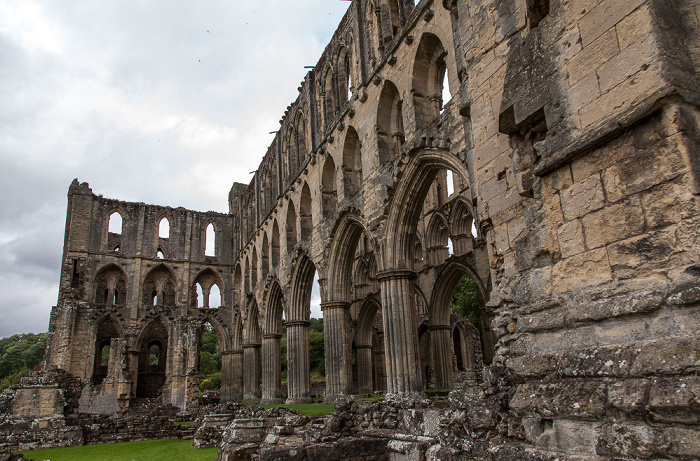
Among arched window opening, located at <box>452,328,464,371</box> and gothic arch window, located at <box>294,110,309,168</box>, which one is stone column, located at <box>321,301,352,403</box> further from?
arched window opening, located at <box>452,328,464,371</box>

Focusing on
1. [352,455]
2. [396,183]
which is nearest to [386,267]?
[396,183]

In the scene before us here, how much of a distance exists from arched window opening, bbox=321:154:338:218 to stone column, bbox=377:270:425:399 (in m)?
5.05

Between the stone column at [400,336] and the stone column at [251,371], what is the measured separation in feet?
49.2

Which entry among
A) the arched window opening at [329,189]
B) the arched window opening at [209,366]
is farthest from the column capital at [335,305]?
the arched window opening at [209,366]

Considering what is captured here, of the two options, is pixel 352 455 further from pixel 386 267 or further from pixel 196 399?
pixel 196 399

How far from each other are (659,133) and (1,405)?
1840cm

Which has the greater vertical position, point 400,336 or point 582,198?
point 582,198

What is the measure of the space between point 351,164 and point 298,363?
24.6 feet

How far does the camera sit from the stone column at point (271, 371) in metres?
21.3

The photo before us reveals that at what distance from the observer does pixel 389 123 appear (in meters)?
13.7

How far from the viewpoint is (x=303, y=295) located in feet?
62.8

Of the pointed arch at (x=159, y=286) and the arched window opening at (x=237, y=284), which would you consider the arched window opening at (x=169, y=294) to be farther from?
the arched window opening at (x=237, y=284)

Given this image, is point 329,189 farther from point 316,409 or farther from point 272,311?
point 272,311

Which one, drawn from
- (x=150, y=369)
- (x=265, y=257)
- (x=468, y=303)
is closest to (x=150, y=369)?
(x=150, y=369)
